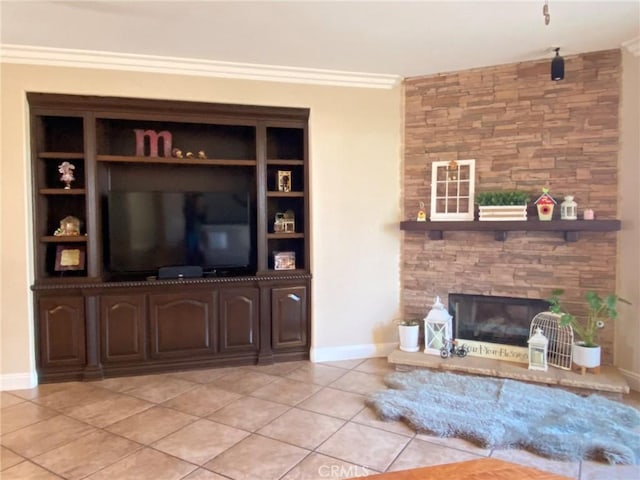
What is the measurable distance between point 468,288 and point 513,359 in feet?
2.34

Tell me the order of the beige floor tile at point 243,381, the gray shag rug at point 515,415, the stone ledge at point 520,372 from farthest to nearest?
the beige floor tile at point 243,381, the stone ledge at point 520,372, the gray shag rug at point 515,415

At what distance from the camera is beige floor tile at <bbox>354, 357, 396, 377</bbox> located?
12.3 ft

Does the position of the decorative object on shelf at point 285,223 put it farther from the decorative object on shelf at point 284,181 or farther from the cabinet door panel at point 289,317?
the cabinet door panel at point 289,317

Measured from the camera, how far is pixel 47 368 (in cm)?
353

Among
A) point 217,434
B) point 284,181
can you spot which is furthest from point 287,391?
point 284,181

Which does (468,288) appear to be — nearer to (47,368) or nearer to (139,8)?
(139,8)

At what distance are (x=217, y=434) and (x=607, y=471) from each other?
220 centimetres

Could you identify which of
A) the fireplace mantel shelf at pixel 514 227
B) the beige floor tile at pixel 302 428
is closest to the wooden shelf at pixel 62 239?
the beige floor tile at pixel 302 428

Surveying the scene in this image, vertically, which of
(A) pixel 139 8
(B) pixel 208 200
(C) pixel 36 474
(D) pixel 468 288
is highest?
(A) pixel 139 8

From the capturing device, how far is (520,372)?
11.0 ft

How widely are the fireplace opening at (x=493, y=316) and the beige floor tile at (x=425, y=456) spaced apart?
5.24 ft

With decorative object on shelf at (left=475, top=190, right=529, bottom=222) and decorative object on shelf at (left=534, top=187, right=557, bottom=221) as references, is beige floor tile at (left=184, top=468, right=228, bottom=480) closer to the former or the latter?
decorative object on shelf at (left=475, top=190, right=529, bottom=222)

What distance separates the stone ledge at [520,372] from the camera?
3.08m

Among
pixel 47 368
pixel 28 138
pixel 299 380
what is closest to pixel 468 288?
pixel 299 380
